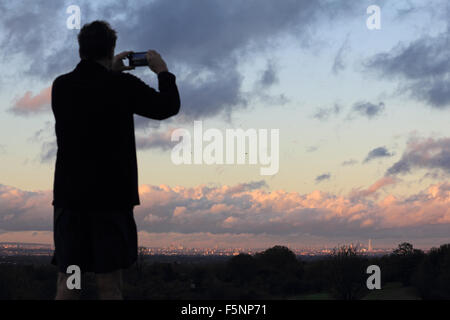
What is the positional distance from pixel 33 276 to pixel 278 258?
42.1 metres

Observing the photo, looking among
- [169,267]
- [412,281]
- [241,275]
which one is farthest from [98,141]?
[169,267]

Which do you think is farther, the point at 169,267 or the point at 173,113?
the point at 169,267

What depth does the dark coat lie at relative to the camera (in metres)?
4.55

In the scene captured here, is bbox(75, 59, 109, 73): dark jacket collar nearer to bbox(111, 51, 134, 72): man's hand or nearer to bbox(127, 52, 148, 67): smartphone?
bbox(111, 51, 134, 72): man's hand

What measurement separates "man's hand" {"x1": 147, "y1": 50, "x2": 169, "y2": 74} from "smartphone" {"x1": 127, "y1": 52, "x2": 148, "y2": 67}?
0.21 ft

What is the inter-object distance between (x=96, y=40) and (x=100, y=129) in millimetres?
800

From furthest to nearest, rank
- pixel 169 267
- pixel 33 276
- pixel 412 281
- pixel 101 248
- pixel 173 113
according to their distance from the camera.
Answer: pixel 169 267 < pixel 33 276 < pixel 412 281 < pixel 173 113 < pixel 101 248

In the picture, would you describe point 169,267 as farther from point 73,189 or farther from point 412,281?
point 73,189

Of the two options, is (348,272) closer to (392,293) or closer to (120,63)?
(392,293)

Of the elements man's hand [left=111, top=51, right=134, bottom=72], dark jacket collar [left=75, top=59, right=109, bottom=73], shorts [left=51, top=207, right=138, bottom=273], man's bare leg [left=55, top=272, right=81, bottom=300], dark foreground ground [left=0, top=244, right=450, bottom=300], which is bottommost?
dark foreground ground [left=0, top=244, right=450, bottom=300]

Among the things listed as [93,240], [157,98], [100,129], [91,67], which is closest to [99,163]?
[100,129]

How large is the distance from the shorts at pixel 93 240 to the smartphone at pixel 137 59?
1.39 metres

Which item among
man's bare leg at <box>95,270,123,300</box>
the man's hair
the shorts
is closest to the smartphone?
the man's hair

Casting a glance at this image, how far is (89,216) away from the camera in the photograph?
179 inches
